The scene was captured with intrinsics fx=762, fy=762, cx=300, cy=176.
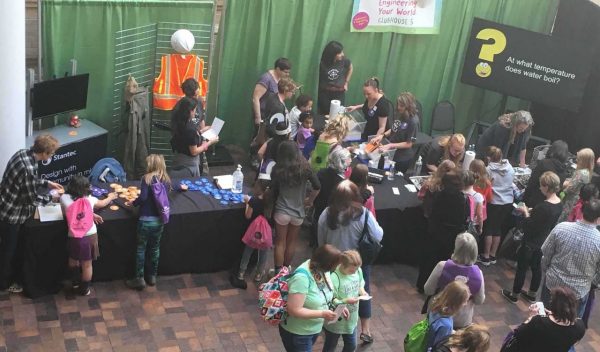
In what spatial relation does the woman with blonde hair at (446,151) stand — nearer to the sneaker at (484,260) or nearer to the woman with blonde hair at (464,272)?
the sneaker at (484,260)

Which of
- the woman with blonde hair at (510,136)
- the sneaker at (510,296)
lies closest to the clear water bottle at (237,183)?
the sneaker at (510,296)

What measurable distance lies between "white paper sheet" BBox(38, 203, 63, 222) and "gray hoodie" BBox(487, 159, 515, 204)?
3703mm

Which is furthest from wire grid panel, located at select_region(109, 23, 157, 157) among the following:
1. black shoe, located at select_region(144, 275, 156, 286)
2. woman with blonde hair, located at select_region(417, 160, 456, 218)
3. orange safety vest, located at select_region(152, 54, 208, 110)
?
woman with blonde hair, located at select_region(417, 160, 456, 218)

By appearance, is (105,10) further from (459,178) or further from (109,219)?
(459,178)

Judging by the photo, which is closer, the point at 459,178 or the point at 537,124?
the point at 459,178

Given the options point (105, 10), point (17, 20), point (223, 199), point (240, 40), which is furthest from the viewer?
point (240, 40)

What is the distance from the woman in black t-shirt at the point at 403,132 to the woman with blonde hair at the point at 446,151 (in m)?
0.31

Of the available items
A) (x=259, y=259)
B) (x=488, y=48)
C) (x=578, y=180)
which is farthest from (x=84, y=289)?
(x=488, y=48)

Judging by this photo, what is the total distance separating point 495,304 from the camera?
22.3ft

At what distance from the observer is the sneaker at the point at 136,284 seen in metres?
6.21

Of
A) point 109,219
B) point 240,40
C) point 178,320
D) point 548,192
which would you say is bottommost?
point 178,320

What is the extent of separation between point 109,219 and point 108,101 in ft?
8.07

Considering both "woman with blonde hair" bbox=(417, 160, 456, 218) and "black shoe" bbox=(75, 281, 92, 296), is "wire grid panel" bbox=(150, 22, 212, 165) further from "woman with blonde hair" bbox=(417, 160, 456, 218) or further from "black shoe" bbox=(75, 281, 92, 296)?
"woman with blonde hair" bbox=(417, 160, 456, 218)

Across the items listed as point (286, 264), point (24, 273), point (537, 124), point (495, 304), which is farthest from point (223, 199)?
point (537, 124)
